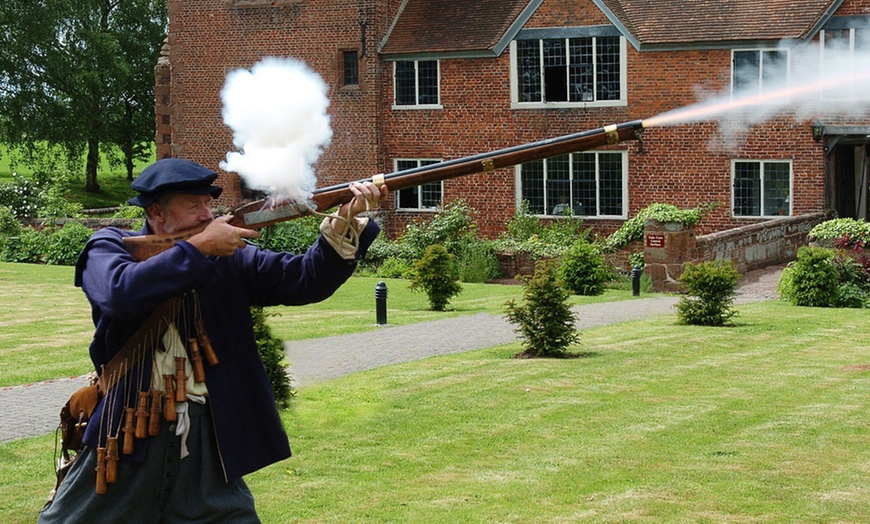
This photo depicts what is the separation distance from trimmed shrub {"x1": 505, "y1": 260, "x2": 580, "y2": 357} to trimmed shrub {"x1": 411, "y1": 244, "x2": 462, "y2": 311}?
630 cm

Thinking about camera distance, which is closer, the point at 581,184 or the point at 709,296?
the point at 709,296

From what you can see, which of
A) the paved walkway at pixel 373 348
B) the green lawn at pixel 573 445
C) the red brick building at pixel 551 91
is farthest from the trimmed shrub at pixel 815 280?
the red brick building at pixel 551 91

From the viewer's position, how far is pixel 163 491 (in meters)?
5.30

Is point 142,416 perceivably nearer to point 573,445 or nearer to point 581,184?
point 573,445

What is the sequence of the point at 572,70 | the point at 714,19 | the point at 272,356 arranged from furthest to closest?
the point at 572,70, the point at 714,19, the point at 272,356

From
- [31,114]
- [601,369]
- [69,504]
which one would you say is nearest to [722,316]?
[601,369]

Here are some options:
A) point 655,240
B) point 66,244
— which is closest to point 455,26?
point 655,240

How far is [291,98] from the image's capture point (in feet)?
A: 20.4

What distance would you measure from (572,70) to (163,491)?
27812 millimetres

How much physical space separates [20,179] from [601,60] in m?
19.2

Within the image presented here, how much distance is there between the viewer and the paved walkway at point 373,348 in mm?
12133

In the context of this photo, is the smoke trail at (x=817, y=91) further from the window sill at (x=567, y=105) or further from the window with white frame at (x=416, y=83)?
the window with white frame at (x=416, y=83)

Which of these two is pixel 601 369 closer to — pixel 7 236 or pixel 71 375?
pixel 71 375

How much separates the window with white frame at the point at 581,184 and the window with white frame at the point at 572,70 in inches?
59.8
